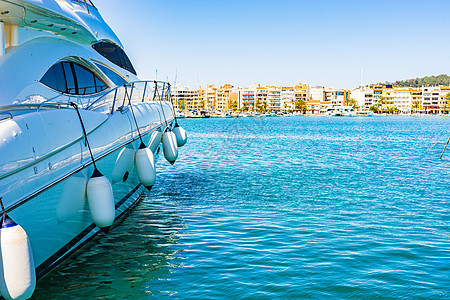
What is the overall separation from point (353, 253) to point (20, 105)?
5.70 metres

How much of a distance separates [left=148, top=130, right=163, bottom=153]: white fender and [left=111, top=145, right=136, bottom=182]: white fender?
1.67 meters

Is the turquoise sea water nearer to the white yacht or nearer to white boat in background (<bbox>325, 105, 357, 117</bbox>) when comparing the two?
the white yacht

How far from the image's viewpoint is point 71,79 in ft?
26.9

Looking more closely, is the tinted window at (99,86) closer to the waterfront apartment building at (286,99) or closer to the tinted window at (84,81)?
the tinted window at (84,81)

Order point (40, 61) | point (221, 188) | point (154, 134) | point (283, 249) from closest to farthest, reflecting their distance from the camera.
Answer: point (40, 61) < point (283, 249) < point (154, 134) < point (221, 188)

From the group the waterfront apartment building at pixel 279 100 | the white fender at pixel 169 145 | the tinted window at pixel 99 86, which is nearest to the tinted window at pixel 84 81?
the tinted window at pixel 99 86

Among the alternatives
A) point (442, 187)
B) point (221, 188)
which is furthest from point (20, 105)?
point (442, 187)

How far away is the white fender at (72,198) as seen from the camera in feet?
19.0

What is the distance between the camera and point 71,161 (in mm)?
6031

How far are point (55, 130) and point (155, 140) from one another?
16.3 ft

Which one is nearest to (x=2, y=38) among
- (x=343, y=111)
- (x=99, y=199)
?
(x=99, y=199)

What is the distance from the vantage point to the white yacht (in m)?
5.08

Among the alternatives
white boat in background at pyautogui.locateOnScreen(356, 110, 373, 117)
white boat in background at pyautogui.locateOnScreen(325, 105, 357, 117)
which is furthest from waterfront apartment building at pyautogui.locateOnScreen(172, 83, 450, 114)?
white boat in background at pyautogui.locateOnScreen(325, 105, 357, 117)

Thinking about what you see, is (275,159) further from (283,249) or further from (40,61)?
(40,61)
